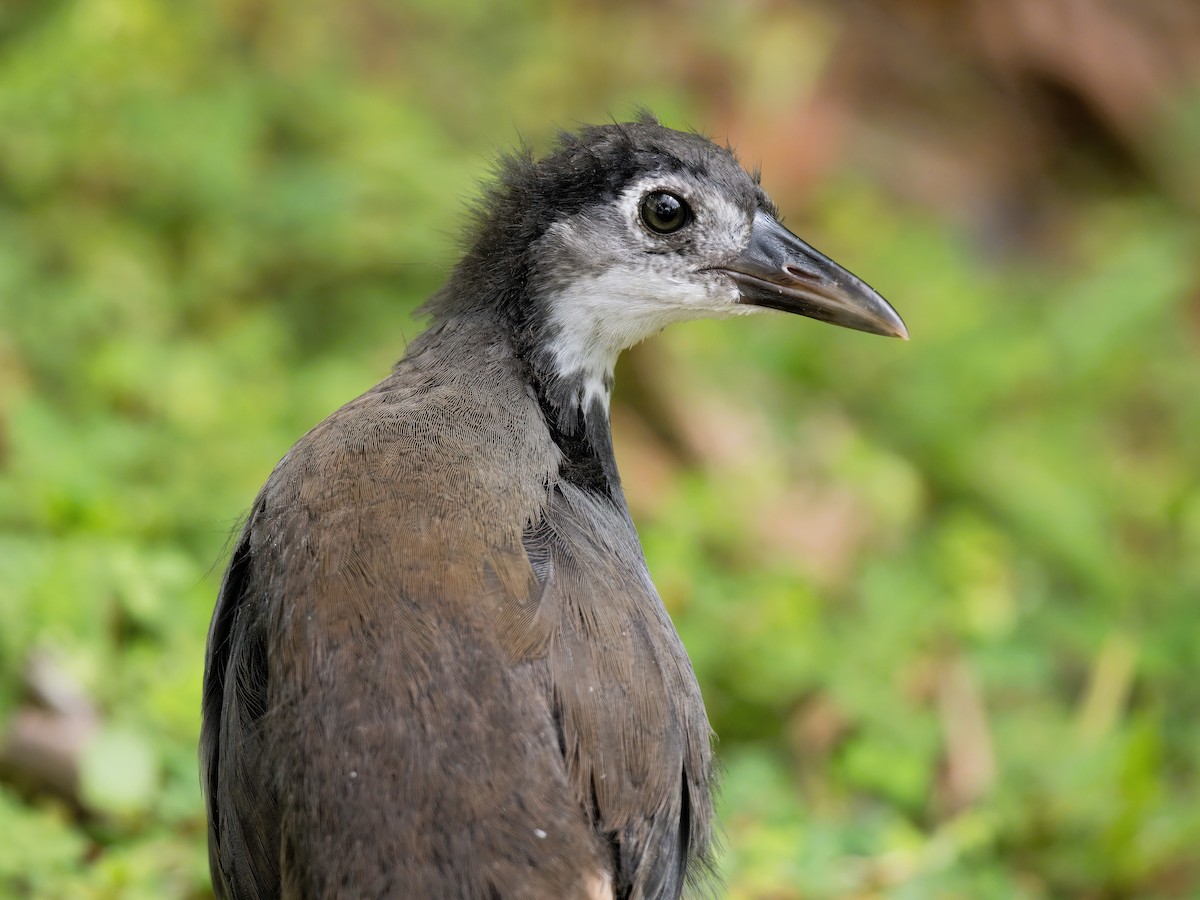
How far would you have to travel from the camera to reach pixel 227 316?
5.66 m

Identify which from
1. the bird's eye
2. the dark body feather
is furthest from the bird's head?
the dark body feather

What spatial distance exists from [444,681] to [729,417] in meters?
3.56

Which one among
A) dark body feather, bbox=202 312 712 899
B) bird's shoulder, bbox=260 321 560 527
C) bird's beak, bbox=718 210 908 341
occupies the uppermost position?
bird's beak, bbox=718 210 908 341

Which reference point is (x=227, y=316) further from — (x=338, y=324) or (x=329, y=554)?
(x=329, y=554)

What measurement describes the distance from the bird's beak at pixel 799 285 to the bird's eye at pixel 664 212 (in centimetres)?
15

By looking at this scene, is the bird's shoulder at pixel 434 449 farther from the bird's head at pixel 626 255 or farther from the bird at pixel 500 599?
the bird's head at pixel 626 255

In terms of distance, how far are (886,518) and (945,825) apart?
157cm

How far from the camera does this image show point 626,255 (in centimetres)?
334

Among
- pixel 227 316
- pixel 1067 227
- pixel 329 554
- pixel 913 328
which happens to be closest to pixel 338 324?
pixel 227 316

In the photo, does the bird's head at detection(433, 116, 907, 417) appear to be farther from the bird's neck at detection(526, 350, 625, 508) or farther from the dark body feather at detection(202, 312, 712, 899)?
the dark body feather at detection(202, 312, 712, 899)

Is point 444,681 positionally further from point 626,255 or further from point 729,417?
point 729,417

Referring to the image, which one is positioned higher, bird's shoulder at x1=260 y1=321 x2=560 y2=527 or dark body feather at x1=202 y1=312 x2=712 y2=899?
bird's shoulder at x1=260 y1=321 x2=560 y2=527

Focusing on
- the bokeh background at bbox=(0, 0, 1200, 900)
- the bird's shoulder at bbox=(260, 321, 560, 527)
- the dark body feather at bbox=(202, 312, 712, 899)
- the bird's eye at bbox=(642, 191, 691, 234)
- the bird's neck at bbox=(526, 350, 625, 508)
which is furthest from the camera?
the bokeh background at bbox=(0, 0, 1200, 900)

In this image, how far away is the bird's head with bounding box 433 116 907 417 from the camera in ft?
10.8
